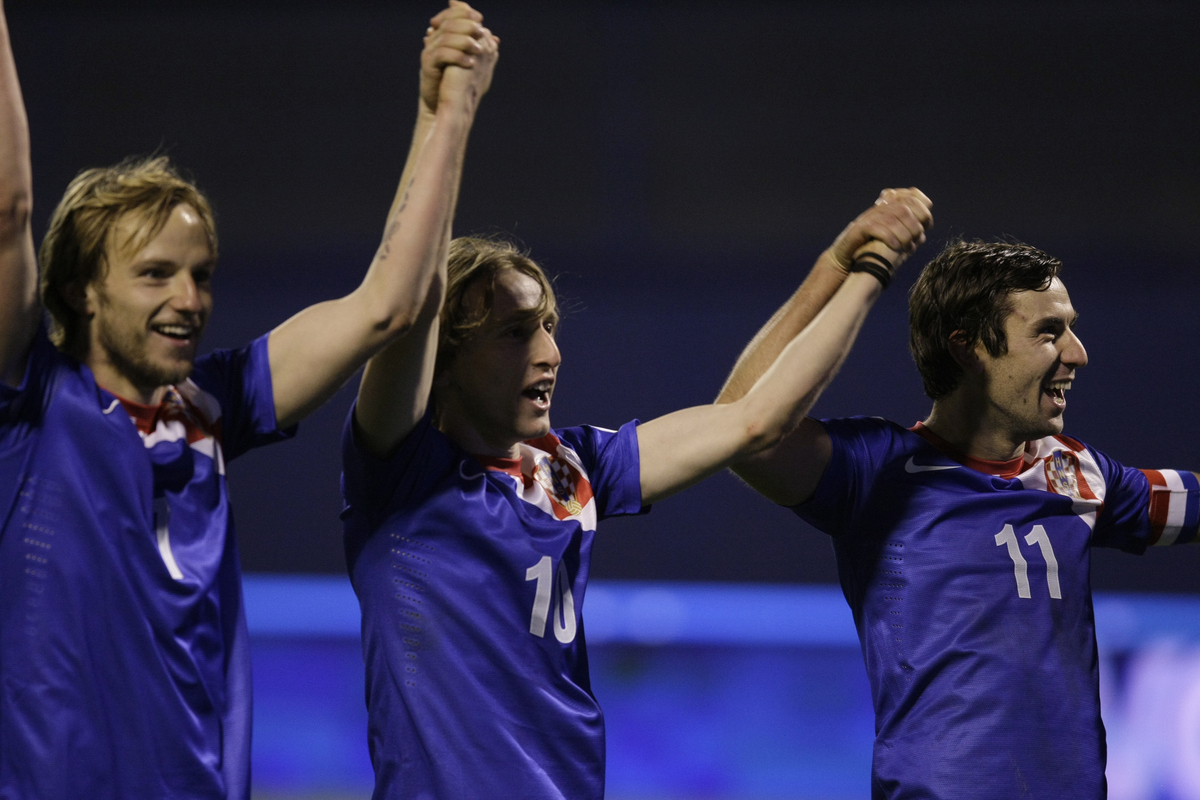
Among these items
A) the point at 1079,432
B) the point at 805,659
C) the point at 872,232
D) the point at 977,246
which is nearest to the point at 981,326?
the point at 977,246

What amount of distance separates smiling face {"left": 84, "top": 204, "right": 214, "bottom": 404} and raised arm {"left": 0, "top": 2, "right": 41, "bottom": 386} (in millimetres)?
99

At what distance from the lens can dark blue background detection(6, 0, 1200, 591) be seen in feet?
14.8

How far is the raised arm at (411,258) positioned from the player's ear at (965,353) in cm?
98

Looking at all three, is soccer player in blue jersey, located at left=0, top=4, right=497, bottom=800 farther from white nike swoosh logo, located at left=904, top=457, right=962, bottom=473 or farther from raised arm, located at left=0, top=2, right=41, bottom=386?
white nike swoosh logo, located at left=904, top=457, right=962, bottom=473

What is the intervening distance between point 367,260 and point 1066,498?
346 cm

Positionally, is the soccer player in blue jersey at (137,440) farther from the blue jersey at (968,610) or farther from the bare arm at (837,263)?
the blue jersey at (968,610)

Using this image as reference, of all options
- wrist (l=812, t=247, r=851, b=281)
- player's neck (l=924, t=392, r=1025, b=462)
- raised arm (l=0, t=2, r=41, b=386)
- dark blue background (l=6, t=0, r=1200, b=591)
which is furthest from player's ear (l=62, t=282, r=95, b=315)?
dark blue background (l=6, t=0, r=1200, b=591)

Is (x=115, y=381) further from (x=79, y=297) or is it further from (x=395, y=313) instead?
(x=395, y=313)

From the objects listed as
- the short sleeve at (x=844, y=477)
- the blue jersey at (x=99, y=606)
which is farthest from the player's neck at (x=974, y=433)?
the blue jersey at (x=99, y=606)

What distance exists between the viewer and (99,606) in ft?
4.09

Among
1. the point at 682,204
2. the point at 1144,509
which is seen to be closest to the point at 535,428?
the point at 1144,509

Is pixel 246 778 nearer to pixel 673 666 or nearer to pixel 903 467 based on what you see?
pixel 903 467

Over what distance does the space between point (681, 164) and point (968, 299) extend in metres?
2.96

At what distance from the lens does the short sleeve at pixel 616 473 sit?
174 cm
